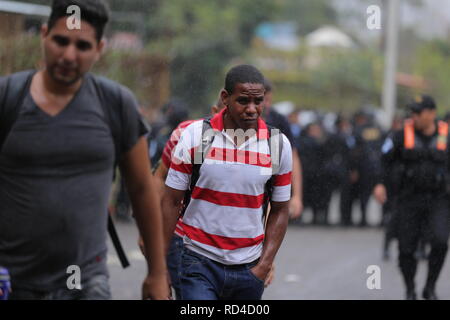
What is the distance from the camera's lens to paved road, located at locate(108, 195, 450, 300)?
8609mm

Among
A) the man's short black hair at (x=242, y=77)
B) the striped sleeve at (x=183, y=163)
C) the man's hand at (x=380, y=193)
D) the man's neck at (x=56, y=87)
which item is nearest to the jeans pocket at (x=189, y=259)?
the striped sleeve at (x=183, y=163)

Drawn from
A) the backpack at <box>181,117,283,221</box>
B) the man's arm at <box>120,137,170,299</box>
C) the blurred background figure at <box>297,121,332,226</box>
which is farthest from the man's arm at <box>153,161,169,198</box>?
→ the blurred background figure at <box>297,121,332,226</box>

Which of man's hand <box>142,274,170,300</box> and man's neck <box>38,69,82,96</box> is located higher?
A: man's neck <box>38,69,82,96</box>

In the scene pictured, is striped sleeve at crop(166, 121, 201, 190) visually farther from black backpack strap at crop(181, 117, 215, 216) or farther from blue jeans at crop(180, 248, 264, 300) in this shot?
blue jeans at crop(180, 248, 264, 300)

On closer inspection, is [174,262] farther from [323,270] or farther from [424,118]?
[323,270]

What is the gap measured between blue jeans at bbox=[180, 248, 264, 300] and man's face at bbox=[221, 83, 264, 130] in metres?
0.71

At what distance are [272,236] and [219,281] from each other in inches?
14.4

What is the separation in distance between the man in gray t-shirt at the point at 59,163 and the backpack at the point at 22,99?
0.01 metres

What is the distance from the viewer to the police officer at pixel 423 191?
25.5ft

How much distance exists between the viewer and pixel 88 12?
3.26 m

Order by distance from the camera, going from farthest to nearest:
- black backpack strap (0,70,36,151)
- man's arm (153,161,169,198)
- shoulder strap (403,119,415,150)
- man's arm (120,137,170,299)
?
1. shoulder strap (403,119,415,150)
2. man's arm (153,161,169,198)
3. man's arm (120,137,170,299)
4. black backpack strap (0,70,36,151)

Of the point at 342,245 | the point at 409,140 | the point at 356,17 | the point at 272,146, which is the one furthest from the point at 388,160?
the point at 356,17

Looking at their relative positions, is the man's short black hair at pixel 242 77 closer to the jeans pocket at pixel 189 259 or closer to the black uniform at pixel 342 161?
the jeans pocket at pixel 189 259

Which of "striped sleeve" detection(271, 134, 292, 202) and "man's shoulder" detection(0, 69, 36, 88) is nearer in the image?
"man's shoulder" detection(0, 69, 36, 88)
